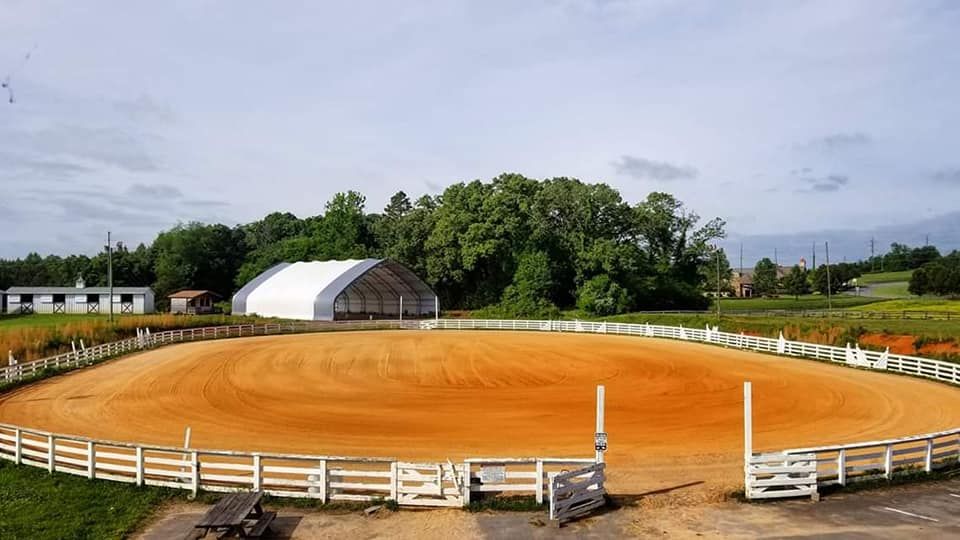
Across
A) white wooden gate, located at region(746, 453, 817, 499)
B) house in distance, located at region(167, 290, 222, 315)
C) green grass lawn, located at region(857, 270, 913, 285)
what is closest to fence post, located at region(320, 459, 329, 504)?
white wooden gate, located at region(746, 453, 817, 499)

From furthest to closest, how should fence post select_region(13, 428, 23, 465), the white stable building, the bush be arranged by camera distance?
1. the white stable building
2. the bush
3. fence post select_region(13, 428, 23, 465)

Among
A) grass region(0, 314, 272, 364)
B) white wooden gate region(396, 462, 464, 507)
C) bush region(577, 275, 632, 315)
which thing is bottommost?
white wooden gate region(396, 462, 464, 507)

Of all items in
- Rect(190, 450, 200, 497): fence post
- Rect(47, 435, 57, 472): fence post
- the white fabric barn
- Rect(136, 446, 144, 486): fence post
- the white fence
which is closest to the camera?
the white fence

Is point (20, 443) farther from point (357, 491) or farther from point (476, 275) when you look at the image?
point (476, 275)

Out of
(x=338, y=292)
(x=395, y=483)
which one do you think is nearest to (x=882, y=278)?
(x=338, y=292)

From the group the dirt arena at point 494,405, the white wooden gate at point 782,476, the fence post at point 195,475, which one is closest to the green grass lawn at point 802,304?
the dirt arena at point 494,405

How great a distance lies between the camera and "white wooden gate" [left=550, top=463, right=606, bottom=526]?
11531 millimetres

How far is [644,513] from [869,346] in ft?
103

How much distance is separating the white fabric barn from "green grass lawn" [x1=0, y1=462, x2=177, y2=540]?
47111 millimetres

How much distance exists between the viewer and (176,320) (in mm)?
52875

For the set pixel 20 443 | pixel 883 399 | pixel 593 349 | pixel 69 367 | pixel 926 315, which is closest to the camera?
pixel 20 443

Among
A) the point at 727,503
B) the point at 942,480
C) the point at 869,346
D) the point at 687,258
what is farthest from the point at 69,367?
the point at 687,258

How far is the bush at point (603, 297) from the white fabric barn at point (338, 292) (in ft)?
→ 52.8

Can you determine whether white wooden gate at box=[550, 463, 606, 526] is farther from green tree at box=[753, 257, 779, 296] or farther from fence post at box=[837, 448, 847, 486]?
green tree at box=[753, 257, 779, 296]
